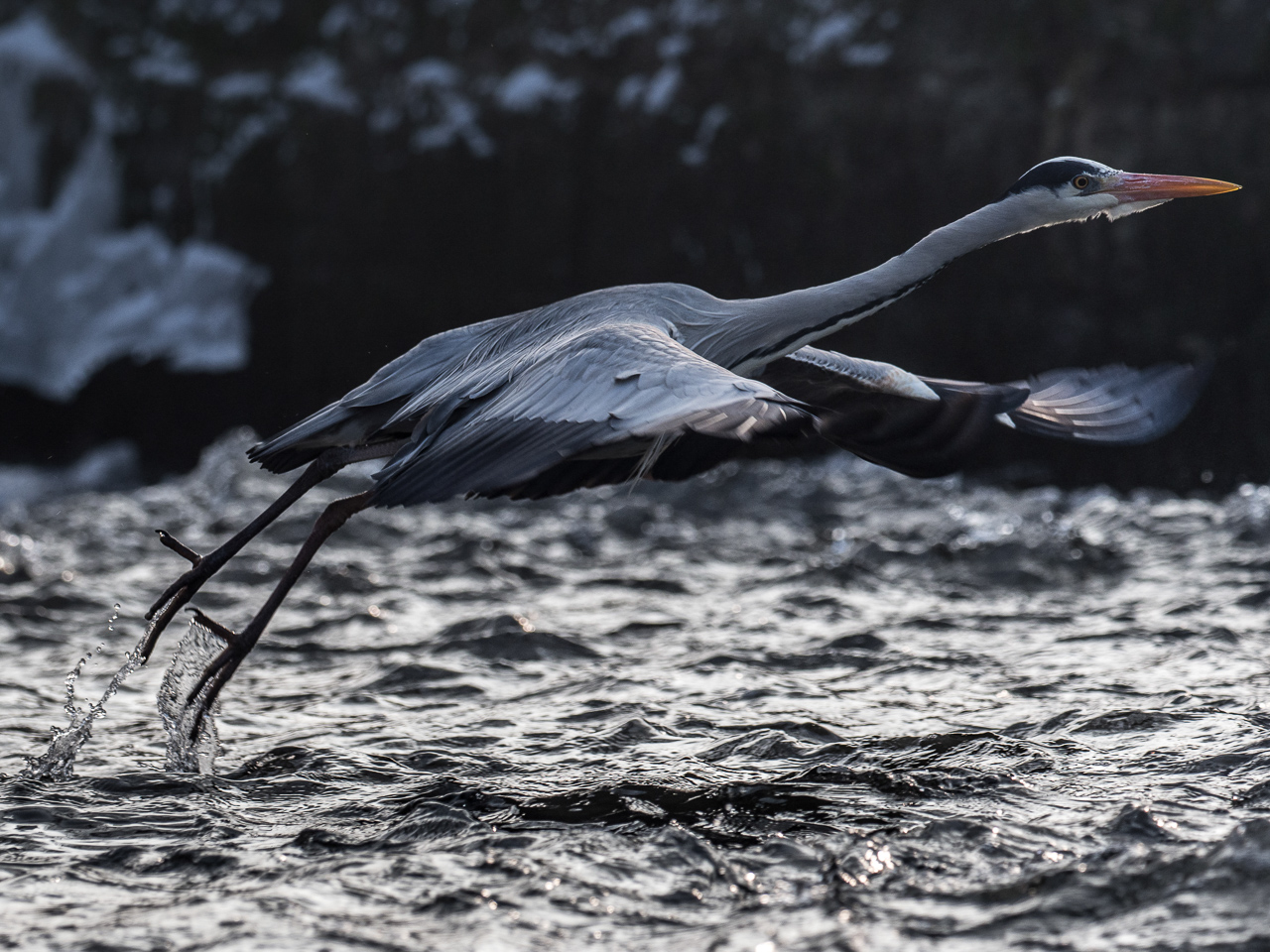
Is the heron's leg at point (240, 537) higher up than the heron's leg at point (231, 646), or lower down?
higher up

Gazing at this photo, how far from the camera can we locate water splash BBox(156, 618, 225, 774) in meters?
4.84

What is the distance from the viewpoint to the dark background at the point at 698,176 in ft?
36.0

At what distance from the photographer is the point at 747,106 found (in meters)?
12.8

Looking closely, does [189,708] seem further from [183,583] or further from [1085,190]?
[1085,190]

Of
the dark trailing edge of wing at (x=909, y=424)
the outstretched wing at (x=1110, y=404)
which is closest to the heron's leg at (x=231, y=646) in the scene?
the dark trailing edge of wing at (x=909, y=424)

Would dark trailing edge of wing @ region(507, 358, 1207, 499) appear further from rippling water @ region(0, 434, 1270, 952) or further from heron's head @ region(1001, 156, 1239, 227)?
rippling water @ region(0, 434, 1270, 952)

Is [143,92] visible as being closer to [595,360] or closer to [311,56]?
[311,56]

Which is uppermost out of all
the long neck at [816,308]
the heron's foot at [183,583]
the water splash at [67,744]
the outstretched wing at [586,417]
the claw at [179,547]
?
the long neck at [816,308]

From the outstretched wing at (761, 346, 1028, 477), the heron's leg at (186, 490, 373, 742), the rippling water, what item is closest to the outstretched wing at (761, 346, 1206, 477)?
the outstretched wing at (761, 346, 1028, 477)

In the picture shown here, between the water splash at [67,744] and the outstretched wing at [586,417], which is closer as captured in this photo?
the outstretched wing at [586,417]

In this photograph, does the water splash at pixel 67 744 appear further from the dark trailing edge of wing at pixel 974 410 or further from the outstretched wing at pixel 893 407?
Answer: the outstretched wing at pixel 893 407

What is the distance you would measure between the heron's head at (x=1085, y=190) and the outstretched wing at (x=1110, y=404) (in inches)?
27.4

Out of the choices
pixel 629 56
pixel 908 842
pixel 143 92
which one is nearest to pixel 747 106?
pixel 629 56

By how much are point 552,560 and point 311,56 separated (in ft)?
25.5
